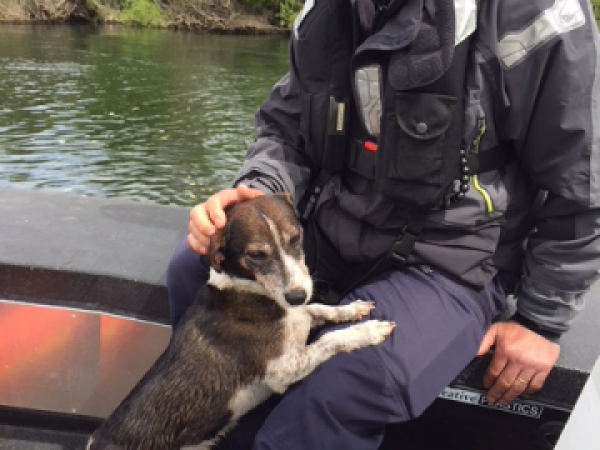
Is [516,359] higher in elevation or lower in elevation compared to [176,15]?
higher

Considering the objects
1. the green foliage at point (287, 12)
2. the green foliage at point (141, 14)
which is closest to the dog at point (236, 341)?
the green foliage at point (141, 14)

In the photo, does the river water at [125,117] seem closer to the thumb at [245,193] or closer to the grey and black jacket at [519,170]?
the thumb at [245,193]

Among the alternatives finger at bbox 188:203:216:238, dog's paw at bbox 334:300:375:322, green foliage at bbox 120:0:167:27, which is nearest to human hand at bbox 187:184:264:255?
finger at bbox 188:203:216:238

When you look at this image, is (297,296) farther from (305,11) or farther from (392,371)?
(305,11)

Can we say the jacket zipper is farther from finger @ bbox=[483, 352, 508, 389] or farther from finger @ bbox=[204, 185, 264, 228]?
finger @ bbox=[204, 185, 264, 228]

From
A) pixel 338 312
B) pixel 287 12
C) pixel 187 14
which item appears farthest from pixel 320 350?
pixel 287 12

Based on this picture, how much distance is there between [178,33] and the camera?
4288cm

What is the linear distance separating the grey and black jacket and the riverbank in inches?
1760

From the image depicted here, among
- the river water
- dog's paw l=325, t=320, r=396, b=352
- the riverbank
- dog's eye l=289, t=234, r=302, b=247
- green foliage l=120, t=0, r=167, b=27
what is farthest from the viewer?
green foliage l=120, t=0, r=167, b=27

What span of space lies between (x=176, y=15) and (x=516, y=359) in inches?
1852

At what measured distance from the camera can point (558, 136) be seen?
2258 mm

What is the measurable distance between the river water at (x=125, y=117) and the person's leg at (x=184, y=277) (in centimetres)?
770

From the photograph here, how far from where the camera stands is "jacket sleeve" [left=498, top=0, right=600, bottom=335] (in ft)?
7.20

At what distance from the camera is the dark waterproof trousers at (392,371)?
2191mm
